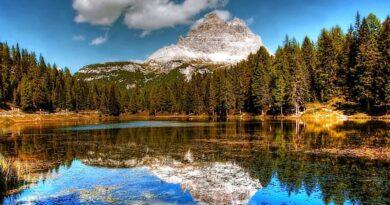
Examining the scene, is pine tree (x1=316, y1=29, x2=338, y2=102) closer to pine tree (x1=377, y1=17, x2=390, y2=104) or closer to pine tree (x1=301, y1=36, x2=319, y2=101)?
pine tree (x1=301, y1=36, x2=319, y2=101)

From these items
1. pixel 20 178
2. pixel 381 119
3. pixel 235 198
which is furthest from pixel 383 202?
pixel 381 119

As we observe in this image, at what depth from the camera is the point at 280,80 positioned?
4828 inches

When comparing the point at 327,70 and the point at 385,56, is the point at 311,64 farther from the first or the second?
the point at 385,56

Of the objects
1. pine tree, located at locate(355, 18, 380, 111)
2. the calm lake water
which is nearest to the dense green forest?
pine tree, located at locate(355, 18, 380, 111)

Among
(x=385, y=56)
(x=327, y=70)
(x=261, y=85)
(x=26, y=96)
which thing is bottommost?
(x=26, y=96)

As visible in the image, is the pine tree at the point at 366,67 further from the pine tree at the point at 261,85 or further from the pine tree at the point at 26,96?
the pine tree at the point at 26,96

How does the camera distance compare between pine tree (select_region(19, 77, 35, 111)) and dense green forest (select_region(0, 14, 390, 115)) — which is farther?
pine tree (select_region(19, 77, 35, 111))

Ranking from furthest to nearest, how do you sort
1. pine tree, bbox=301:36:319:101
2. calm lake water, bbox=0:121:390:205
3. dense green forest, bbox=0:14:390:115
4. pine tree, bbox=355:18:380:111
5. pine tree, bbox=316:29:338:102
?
pine tree, bbox=301:36:319:101, pine tree, bbox=316:29:338:102, dense green forest, bbox=0:14:390:115, pine tree, bbox=355:18:380:111, calm lake water, bbox=0:121:390:205

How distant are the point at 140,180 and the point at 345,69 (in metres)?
94.1

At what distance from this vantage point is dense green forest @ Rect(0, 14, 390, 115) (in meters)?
95.4

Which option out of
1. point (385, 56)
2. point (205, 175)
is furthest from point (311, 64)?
point (205, 175)

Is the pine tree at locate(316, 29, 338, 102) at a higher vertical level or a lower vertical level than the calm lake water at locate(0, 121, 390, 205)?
higher

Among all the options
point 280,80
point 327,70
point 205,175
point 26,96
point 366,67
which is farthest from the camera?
point 26,96

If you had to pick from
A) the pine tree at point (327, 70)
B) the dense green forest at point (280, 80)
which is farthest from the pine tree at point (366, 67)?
the pine tree at point (327, 70)
